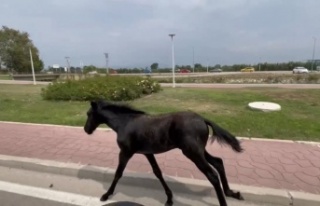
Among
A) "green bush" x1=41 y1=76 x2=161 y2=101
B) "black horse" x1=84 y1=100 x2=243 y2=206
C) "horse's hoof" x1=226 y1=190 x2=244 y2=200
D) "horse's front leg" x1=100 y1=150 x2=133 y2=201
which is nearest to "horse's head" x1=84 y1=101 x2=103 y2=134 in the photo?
"black horse" x1=84 y1=100 x2=243 y2=206

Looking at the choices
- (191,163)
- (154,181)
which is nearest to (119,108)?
(154,181)

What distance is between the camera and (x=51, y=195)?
12.2 ft

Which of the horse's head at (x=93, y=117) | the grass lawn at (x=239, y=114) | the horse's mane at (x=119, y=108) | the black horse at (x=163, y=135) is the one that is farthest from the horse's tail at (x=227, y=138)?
the grass lawn at (x=239, y=114)

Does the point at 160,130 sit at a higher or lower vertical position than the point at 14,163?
higher

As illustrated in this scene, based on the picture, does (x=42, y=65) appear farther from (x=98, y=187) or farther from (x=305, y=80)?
(x=98, y=187)

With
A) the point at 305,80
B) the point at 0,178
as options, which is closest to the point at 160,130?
the point at 0,178

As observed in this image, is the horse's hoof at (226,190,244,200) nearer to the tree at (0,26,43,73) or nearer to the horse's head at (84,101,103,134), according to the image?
the horse's head at (84,101,103,134)

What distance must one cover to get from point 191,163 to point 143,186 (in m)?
0.96

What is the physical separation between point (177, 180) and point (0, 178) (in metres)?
2.77

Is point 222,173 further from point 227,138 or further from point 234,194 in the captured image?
point 227,138

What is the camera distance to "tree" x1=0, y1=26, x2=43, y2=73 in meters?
53.6

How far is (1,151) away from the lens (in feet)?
17.6

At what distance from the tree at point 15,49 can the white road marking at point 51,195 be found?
183 feet

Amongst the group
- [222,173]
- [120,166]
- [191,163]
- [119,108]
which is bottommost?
[191,163]
